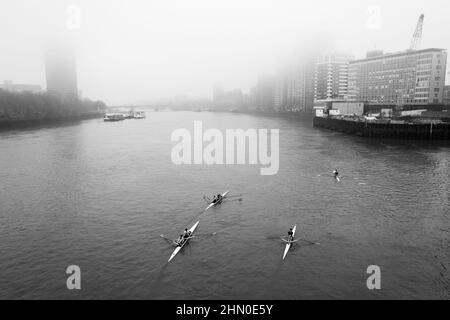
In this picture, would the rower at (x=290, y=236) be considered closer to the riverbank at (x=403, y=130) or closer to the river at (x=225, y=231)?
the river at (x=225, y=231)

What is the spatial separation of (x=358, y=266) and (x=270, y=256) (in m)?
7.51

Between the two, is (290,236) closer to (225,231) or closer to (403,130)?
(225,231)

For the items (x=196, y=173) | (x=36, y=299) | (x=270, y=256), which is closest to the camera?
(x=36, y=299)

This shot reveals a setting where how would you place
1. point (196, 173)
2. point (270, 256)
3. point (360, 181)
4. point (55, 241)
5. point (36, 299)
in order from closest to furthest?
point (36, 299) → point (270, 256) → point (55, 241) → point (360, 181) → point (196, 173)

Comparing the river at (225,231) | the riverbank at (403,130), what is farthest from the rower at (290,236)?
the riverbank at (403,130)

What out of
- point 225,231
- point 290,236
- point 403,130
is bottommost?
point 225,231

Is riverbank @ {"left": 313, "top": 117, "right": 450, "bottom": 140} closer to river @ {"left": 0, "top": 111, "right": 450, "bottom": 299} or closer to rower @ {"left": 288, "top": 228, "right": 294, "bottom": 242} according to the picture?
river @ {"left": 0, "top": 111, "right": 450, "bottom": 299}

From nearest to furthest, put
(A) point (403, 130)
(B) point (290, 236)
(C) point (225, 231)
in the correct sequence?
(B) point (290, 236) < (C) point (225, 231) < (A) point (403, 130)

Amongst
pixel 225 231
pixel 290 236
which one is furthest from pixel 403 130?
pixel 225 231

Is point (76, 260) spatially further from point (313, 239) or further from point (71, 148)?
point (71, 148)

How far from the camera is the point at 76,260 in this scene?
1270 inches

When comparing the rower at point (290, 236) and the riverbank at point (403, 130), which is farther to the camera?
the riverbank at point (403, 130)

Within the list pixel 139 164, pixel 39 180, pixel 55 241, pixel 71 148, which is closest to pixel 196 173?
pixel 139 164

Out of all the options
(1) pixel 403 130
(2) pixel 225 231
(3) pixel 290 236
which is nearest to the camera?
(3) pixel 290 236
